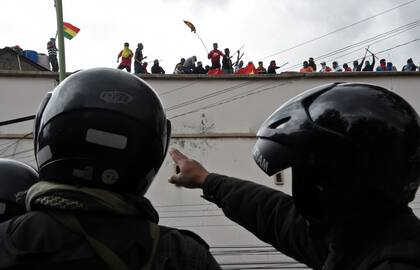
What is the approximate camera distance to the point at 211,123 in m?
19.8

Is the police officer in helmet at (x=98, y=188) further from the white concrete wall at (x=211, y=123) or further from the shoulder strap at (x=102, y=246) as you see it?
the white concrete wall at (x=211, y=123)

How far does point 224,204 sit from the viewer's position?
2498 mm

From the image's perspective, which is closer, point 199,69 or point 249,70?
point 199,69

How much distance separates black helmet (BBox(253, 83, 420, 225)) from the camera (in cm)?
188

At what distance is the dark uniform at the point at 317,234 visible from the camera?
169cm

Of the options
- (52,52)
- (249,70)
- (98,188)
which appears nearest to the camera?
(98,188)

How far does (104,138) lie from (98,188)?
0.15 metres

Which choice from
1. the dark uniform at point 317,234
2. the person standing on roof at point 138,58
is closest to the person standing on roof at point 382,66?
the person standing on roof at point 138,58

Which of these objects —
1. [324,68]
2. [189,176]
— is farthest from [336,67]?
[189,176]

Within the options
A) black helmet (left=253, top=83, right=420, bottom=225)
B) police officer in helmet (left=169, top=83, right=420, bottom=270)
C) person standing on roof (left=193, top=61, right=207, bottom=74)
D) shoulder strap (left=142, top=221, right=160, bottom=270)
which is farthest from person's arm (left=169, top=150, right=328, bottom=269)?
person standing on roof (left=193, top=61, right=207, bottom=74)

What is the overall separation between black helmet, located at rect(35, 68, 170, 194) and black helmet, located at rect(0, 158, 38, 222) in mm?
565

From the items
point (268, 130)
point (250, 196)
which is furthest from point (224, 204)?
point (268, 130)

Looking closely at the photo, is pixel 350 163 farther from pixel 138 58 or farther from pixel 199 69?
pixel 199 69

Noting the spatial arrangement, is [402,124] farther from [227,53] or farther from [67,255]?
[227,53]
